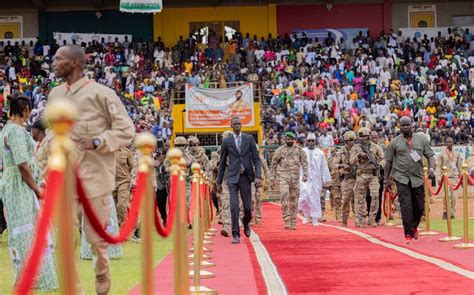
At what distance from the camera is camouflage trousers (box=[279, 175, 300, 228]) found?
21.9 m

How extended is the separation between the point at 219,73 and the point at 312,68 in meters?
4.43

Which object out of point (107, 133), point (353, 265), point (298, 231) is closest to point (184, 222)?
point (107, 133)

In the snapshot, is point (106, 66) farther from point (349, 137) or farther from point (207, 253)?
point (207, 253)

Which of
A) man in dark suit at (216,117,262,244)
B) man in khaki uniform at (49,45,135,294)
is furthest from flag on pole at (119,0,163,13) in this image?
man in khaki uniform at (49,45,135,294)

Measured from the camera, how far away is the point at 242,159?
17875mm

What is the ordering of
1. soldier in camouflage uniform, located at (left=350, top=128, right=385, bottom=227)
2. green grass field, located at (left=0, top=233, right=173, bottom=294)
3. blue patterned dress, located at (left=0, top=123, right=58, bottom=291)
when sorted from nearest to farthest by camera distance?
blue patterned dress, located at (left=0, top=123, right=58, bottom=291) < green grass field, located at (left=0, top=233, right=173, bottom=294) < soldier in camouflage uniform, located at (left=350, top=128, right=385, bottom=227)

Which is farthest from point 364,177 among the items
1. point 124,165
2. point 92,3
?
point 92,3

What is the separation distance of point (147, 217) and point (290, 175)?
15.9 metres

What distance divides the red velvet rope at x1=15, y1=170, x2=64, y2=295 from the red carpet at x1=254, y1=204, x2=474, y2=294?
5.75 metres

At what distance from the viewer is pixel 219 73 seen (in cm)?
4603

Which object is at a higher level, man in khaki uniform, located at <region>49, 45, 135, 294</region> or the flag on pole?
the flag on pole

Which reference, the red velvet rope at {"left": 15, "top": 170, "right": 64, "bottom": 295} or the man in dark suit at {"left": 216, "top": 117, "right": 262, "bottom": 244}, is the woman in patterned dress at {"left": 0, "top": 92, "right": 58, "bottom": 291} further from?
the man in dark suit at {"left": 216, "top": 117, "right": 262, "bottom": 244}

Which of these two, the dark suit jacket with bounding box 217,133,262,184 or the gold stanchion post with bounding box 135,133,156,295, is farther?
the dark suit jacket with bounding box 217,133,262,184

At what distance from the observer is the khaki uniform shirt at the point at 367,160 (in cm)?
2177
